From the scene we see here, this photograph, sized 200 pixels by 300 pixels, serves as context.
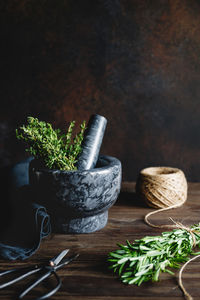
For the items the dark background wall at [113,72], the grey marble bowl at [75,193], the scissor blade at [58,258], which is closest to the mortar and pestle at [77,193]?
the grey marble bowl at [75,193]

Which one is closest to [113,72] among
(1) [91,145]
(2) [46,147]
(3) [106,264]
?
(1) [91,145]

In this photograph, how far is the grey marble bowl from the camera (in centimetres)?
89

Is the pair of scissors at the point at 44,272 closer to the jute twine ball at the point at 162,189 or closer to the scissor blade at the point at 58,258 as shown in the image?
the scissor blade at the point at 58,258

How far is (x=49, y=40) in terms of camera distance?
1.50 metres

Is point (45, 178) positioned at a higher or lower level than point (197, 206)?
higher

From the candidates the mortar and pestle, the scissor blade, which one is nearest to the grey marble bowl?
the mortar and pestle

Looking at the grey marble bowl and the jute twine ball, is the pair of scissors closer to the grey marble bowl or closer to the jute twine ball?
the grey marble bowl

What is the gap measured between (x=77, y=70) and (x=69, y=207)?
2.69 feet

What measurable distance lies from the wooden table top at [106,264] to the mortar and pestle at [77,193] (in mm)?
39

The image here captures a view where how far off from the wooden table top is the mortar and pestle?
4 centimetres

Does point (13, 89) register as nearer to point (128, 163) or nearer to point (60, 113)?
point (60, 113)

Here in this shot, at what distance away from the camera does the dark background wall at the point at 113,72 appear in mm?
1469

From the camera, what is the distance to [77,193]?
2.93 feet

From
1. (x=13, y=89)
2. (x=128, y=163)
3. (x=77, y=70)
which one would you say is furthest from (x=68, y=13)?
(x=128, y=163)
